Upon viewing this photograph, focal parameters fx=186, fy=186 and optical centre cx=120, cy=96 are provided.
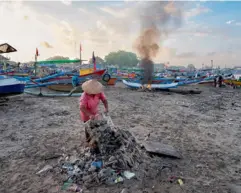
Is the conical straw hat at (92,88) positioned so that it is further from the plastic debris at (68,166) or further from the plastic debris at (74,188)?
the plastic debris at (74,188)

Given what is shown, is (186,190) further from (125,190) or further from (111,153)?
(111,153)

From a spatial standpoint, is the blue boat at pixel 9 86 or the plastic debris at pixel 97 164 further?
the blue boat at pixel 9 86

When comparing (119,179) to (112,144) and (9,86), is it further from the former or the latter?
(9,86)

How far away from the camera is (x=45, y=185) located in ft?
9.95

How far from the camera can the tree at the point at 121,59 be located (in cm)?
6681

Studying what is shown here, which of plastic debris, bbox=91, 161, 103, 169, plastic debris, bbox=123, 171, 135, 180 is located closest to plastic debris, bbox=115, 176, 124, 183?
plastic debris, bbox=123, 171, 135, 180

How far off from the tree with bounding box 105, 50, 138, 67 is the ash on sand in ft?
209

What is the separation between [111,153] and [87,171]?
55 cm

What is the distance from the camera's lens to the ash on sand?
315 cm

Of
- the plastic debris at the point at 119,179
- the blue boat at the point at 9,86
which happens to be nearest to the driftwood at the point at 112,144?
the plastic debris at the point at 119,179

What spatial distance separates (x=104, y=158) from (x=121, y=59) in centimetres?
6500

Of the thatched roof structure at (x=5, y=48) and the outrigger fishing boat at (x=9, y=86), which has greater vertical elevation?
the thatched roof structure at (x=5, y=48)

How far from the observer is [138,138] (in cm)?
519

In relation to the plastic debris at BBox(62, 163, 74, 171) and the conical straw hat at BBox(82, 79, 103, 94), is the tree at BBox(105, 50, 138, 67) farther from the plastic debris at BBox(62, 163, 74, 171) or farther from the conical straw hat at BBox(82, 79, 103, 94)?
the plastic debris at BBox(62, 163, 74, 171)
